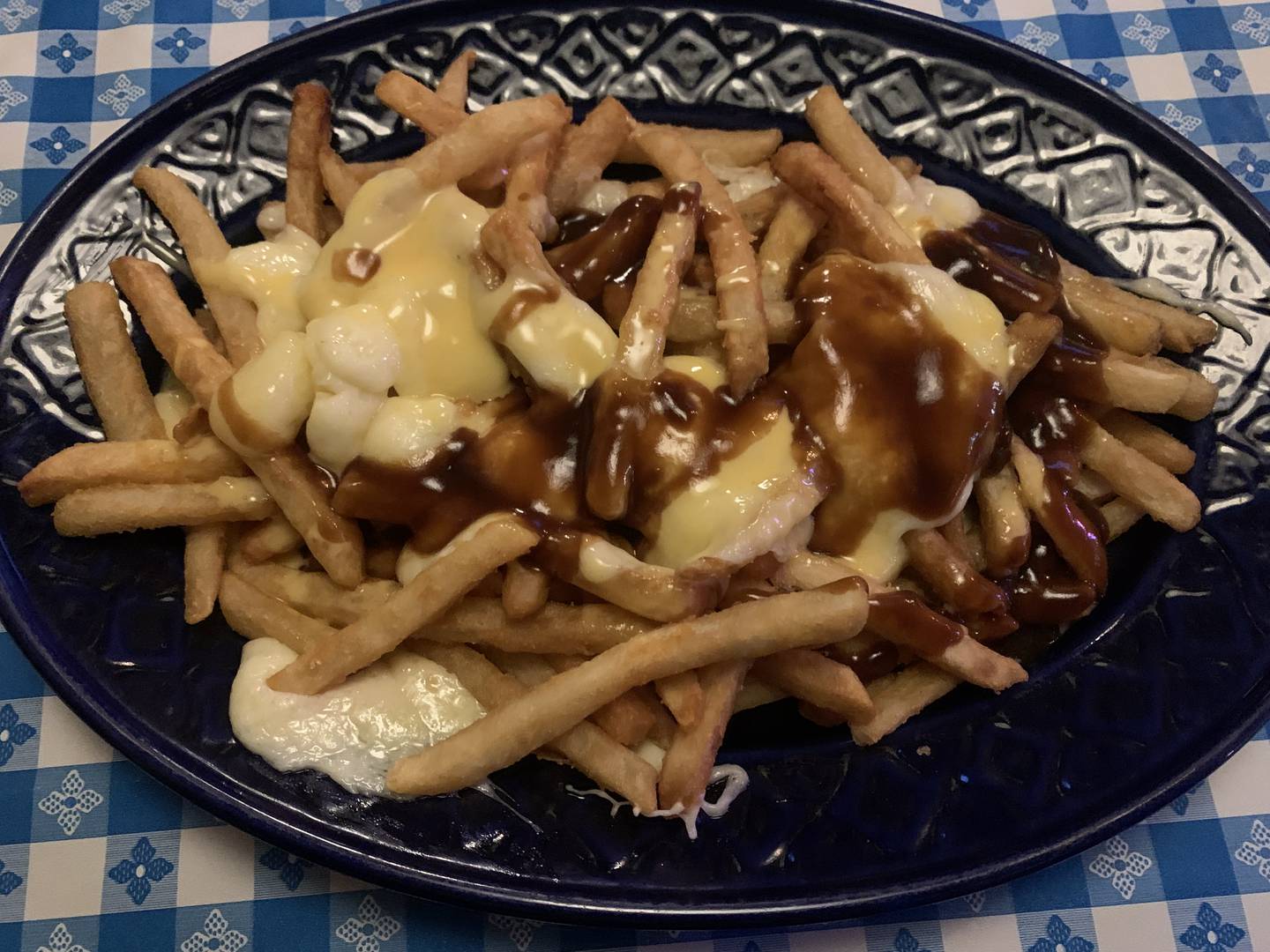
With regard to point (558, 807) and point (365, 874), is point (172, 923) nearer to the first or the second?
point (365, 874)

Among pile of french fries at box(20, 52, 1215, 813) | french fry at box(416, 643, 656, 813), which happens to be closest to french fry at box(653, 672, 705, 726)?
pile of french fries at box(20, 52, 1215, 813)

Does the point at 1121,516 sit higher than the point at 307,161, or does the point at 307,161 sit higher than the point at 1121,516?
the point at 307,161

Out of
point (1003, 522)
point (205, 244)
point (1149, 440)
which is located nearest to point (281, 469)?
point (205, 244)

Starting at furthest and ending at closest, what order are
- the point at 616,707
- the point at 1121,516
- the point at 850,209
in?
the point at 1121,516 < the point at 850,209 < the point at 616,707

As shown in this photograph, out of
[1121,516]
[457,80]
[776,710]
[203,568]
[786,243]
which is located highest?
[457,80]

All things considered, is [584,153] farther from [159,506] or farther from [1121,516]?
[1121,516]

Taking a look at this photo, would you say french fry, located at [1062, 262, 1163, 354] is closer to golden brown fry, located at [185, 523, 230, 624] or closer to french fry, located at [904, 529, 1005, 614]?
french fry, located at [904, 529, 1005, 614]
